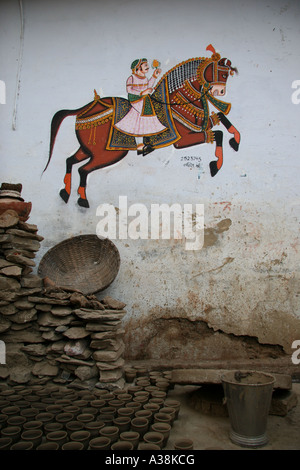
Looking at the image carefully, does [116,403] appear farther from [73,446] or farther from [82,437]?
[73,446]

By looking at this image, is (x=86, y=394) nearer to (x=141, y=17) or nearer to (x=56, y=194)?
(x=56, y=194)

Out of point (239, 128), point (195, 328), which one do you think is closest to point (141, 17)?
point (239, 128)

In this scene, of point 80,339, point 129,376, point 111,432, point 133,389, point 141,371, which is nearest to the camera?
point 111,432

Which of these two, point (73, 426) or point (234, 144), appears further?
point (234, 144)

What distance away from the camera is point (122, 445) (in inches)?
78.1

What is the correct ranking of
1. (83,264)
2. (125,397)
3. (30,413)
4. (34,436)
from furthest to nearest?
(83,264) < (125,397) < (30,413) < (34,436)

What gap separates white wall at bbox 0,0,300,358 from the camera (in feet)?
13.0

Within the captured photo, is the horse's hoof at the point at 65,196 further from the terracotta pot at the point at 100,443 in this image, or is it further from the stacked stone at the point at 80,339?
the terracotta pot at the point at 100,443

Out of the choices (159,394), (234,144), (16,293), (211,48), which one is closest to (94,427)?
Answer: (159,394)

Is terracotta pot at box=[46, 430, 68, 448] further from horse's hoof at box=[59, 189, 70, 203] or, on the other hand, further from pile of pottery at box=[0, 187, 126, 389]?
horse's hoof at box=[59, 189, 70, 203]

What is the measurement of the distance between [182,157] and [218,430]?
9.55 feet

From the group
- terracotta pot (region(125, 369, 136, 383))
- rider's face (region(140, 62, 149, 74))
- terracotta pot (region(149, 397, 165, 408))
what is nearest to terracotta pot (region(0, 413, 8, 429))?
terracotta pot (region(149, 397, 165, 408))

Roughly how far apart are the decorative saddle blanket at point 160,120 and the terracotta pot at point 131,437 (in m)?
3.10

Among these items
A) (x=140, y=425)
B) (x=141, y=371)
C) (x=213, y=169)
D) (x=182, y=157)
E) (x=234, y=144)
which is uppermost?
(x=234, y=144)
